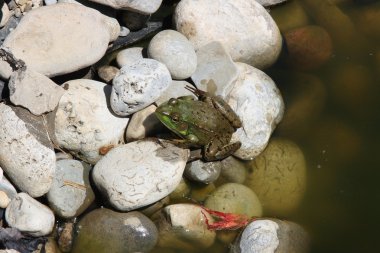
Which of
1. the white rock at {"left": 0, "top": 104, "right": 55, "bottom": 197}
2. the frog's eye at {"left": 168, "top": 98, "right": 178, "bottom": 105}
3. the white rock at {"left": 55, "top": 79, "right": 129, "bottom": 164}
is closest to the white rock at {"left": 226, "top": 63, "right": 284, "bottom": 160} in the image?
the frog's eye at {"left": 168, "top": 98, "right": 178, "bottom": 105}

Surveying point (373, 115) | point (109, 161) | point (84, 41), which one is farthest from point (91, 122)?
point (373, 115)

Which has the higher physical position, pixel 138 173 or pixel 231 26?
pixel 231 26

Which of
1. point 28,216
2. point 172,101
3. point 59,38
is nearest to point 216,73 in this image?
point 172,101

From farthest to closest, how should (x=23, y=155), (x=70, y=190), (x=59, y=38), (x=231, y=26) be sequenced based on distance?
1. (x=231, y=26)
2. (x=59, y=38)
3. (x=70, y=190)
4. (x=23, y=155)

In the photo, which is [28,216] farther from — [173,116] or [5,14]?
[5,14]

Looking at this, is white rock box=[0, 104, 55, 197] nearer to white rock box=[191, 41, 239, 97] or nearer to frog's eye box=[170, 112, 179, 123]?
frog's eye box=[170, 112, 179, 123]

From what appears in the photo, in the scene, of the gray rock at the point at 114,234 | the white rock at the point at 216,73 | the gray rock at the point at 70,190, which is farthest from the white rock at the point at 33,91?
the white rock at the point at 216,73

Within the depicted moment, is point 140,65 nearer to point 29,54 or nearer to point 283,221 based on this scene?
point 29,54
